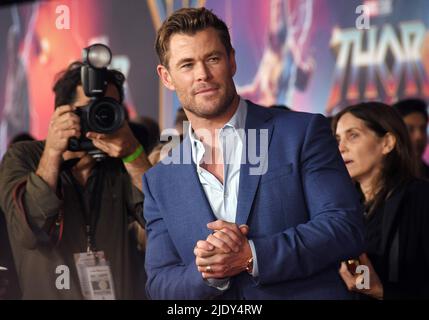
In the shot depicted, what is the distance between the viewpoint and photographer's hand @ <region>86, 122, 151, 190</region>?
2.51 meters

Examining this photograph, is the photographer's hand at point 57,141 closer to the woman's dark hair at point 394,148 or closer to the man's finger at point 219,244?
the man's finger at point 219,244

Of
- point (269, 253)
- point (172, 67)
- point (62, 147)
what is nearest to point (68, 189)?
point (62, 147)

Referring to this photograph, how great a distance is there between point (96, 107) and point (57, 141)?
0.16 meters

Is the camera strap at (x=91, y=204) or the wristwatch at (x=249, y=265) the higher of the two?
the camera strap at (x=91, y=204)

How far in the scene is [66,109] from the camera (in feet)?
8.25

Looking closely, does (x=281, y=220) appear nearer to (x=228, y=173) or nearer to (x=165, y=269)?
(x=228, y=173)

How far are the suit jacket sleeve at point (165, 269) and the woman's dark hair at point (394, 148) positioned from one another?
91cm

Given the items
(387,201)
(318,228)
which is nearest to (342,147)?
(387,201)

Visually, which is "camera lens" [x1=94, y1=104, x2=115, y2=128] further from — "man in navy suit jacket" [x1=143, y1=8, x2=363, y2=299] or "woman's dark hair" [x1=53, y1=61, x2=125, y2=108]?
"man in navy suit jacket" [x1=143, y1=8, x2=363, y2=299]

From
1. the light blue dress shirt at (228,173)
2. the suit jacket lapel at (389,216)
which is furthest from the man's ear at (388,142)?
the light blue dress shirt at (228,173)

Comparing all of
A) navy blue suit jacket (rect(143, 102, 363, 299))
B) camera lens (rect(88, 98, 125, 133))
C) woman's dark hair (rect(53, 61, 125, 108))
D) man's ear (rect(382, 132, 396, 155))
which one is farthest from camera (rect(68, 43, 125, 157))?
man's ear (rect(382, 132, 396, 155))

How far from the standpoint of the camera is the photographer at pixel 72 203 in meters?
2.49

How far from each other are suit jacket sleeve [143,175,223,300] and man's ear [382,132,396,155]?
1.06 m

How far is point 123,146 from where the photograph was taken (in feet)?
8.26
